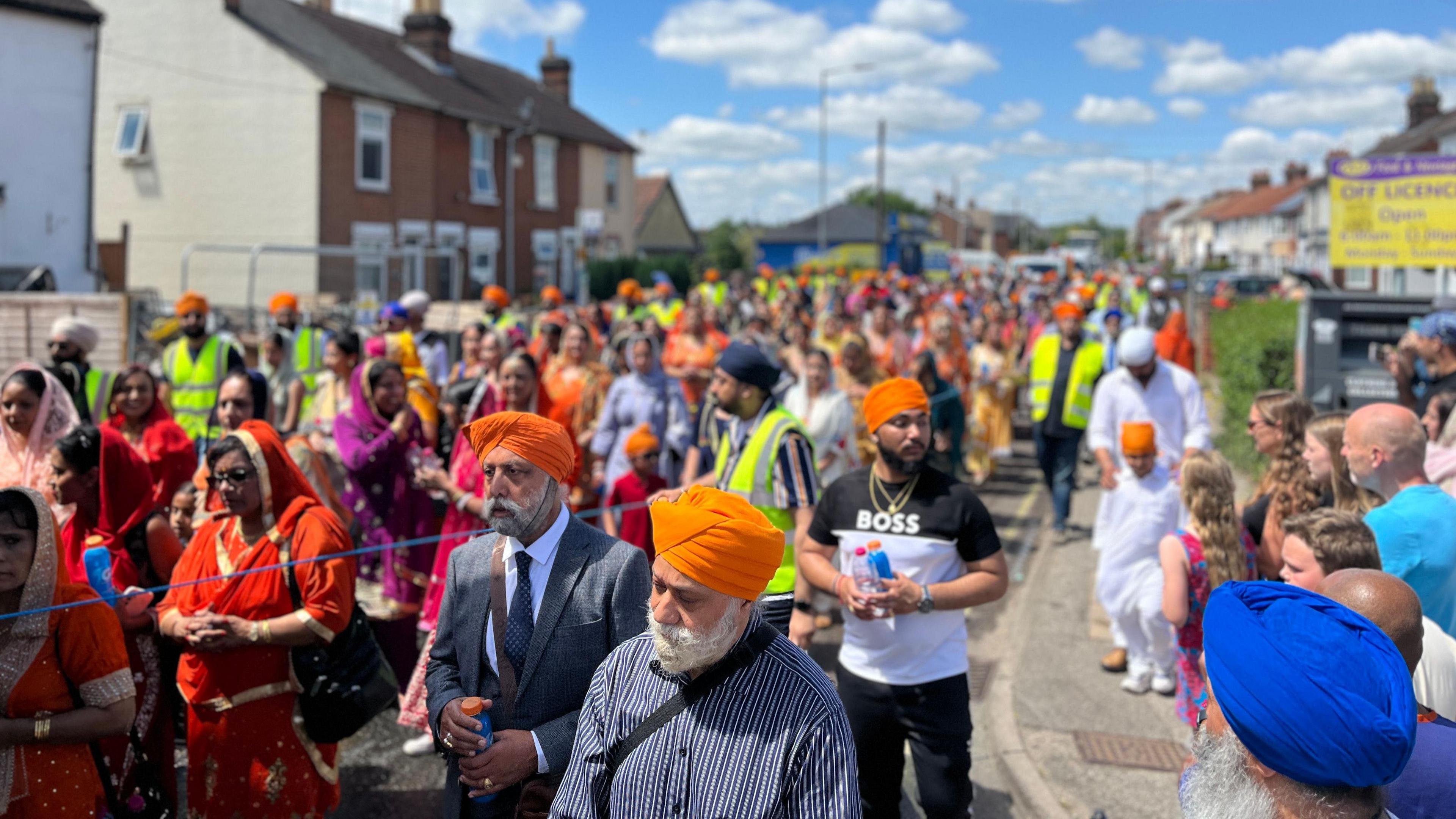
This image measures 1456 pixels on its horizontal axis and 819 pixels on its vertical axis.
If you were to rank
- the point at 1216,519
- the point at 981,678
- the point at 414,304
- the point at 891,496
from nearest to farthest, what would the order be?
the point at 891,496 < the point at 1216,519 < the point at 981,678 < the point at 414,304

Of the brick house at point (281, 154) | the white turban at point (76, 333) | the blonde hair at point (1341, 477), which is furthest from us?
the brick house at point (281, 154)

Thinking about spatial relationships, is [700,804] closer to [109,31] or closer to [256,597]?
[256,597]

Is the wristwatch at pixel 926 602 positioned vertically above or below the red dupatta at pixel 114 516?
below

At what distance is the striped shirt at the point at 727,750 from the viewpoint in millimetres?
2342

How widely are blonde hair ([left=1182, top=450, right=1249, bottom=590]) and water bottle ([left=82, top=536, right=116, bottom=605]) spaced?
4.16 metres

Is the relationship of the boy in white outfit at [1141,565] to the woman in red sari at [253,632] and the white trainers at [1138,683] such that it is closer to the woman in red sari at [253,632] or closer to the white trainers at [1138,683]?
the white trainers at [1138,683]

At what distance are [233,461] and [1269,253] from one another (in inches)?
2912

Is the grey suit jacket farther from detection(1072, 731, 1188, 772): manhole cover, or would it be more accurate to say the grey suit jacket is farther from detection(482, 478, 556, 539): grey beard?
detection(1072, 731, 1188, 772): manhole cover

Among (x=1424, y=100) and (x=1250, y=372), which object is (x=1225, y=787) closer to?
(x=1250, y=372)

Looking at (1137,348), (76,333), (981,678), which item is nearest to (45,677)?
(76,333)

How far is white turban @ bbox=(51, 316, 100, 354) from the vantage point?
6.86 m

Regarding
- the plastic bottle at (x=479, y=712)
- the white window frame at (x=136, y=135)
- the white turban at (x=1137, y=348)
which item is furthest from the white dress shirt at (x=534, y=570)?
the white window frame at (x=136, y=135)

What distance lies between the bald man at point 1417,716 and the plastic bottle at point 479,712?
79.4 inches

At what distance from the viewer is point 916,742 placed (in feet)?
12.8
